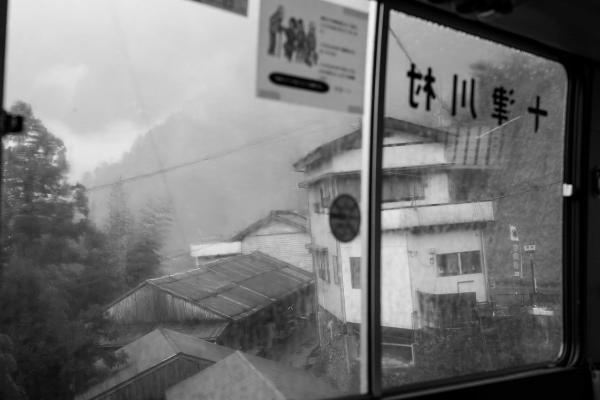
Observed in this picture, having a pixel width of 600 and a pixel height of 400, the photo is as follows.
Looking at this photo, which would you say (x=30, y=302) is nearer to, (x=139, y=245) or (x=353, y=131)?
(x=139, y=245)

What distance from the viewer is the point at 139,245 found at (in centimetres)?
242

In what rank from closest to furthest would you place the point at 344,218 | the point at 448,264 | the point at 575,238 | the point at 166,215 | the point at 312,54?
the point at 166,215 < the point at 312,54 < the point at 344,218 < the point at 448,264 < the point at 575,238

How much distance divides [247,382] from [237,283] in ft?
1.47

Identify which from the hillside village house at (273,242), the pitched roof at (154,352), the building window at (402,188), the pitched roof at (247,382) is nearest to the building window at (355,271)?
the hillside village house at (273,242)

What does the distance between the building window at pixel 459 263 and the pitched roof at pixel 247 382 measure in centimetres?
99

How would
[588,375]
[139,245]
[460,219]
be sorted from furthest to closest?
1. [588,375]
2. [460,219]
3. [139,245]

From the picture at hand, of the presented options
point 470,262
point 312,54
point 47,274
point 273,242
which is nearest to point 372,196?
point 273,242

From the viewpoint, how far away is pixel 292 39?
2.60 meters

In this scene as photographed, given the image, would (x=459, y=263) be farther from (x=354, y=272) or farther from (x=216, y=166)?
(x=216, y=166)

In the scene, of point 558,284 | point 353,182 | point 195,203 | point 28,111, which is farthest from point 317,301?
point 558,284

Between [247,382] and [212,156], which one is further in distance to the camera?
[247,382]

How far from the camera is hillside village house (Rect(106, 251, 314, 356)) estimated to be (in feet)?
7.99

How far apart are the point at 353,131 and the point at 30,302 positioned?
1.60 m

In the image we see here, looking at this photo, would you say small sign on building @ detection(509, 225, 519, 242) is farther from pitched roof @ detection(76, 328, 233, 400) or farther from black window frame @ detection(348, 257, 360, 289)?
pitched roof @ detection(76, 328, 233, 400)
